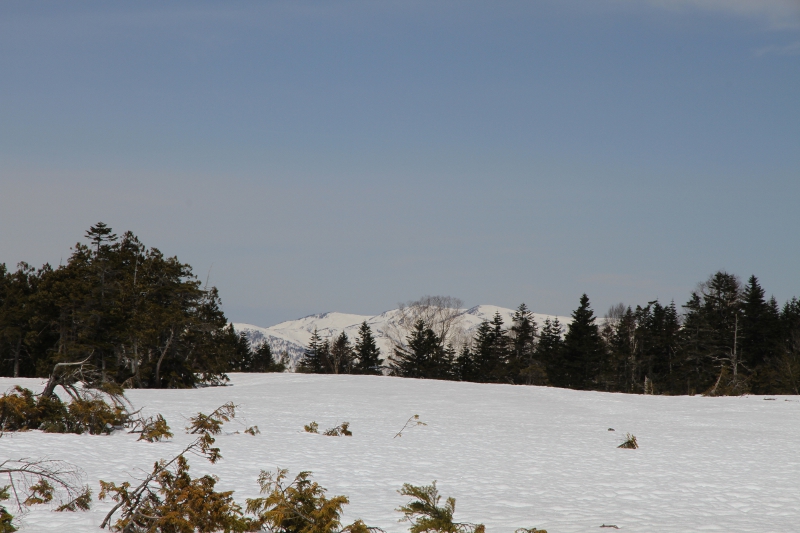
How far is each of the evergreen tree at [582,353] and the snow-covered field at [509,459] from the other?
126ft

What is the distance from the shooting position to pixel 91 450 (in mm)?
12148

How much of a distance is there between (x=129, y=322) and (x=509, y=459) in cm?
2411

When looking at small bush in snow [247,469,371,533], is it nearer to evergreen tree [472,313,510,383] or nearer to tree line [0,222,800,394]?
tree line [0,222,800,394]

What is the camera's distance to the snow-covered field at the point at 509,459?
8.96m

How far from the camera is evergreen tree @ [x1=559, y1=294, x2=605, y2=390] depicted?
2576 inches

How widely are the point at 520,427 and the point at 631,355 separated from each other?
168ft

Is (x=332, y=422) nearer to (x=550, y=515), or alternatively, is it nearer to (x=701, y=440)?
(x=701, y=440)

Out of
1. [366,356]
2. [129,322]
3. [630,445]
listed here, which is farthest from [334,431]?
[366,356]

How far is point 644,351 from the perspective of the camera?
2667 inches

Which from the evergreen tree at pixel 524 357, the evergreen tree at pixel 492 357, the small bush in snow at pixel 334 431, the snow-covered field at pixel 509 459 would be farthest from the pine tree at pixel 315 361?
the small bush in snow at pixel 334 431

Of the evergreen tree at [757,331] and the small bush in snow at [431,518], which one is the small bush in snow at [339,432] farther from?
the evergreen tree at [757,331]

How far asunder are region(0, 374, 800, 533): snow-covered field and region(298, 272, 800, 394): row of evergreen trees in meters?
32.0

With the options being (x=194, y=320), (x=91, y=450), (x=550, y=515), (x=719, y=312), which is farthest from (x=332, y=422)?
(x=719, y=312)

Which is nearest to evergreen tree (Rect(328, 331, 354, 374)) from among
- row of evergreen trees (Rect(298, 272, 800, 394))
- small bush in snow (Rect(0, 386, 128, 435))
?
row of evergreen trees (Rect(298, 272, 800, 394))
